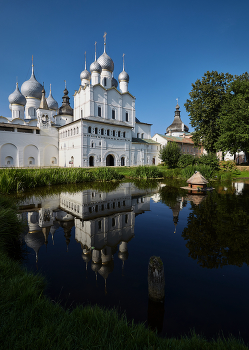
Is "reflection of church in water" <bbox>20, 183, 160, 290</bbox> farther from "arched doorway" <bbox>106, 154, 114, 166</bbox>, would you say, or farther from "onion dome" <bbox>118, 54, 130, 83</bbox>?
"onion dome" <bbox>118, 54, 130, 83</bbox>

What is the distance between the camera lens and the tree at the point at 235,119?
→ 88.5 feet

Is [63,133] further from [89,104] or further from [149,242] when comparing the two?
[149,242]

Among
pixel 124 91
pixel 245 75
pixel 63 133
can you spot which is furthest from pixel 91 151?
pixel 245 75

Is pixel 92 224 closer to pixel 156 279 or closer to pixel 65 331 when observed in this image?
pixel 156 279

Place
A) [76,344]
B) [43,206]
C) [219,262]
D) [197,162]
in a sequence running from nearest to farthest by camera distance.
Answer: [76,344] → [219,262] → [43,206] → [197,162]

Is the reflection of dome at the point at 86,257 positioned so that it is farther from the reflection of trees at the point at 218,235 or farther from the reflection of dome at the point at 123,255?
the reflection of trees at the point at 218,235

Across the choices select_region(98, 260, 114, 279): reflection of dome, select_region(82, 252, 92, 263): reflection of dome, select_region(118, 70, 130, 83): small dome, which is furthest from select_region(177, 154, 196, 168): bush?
select_region(98, 260, 114, 279): reflection of dome

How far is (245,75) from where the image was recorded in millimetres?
31719

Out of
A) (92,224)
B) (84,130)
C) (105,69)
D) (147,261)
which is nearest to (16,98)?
(105,69)

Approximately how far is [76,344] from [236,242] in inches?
186

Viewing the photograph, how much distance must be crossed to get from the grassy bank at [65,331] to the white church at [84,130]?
2957 cm

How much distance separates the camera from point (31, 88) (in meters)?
42.0

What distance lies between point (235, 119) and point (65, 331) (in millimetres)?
31106

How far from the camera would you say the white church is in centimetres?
3256
